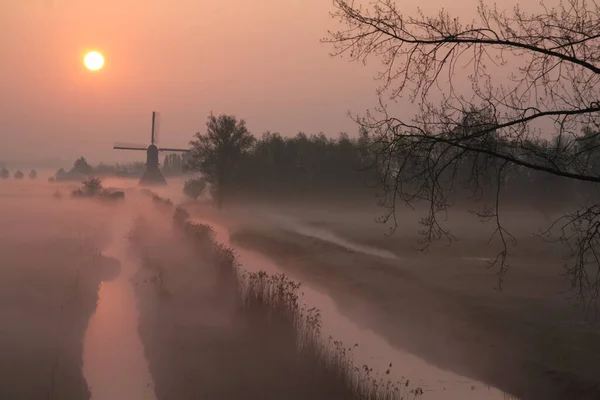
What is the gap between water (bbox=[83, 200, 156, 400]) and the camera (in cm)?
1101

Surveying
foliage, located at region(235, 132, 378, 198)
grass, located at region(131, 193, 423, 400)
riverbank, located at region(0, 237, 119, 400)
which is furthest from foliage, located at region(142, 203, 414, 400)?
foliage, located at region(235, 132, 378, 198)

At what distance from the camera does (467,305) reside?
1717 centimetres

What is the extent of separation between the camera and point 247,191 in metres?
58.9

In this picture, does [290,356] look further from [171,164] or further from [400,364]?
[171,164]

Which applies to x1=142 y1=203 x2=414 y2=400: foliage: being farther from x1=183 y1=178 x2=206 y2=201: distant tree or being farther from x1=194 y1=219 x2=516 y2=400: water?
x1=183 y1=178 x2=206 y2=201: distant tree

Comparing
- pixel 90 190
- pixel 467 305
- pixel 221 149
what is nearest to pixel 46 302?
pixel 467 305

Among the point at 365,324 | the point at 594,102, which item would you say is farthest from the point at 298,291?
the point at 594,102

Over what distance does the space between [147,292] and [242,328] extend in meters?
6.64

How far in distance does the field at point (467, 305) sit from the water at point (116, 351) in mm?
7737

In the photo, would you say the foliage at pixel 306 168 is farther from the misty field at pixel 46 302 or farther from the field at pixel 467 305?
the misty field at pixel 46 302

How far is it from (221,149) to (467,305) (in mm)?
38474

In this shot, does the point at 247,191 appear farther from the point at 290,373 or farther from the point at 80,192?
the point at 290,373

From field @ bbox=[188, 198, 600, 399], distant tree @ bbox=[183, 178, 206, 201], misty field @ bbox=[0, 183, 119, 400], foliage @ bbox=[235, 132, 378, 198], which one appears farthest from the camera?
distant tree @ bbox=[183, 178, 206, 201]

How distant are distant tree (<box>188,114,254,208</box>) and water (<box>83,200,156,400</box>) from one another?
31.4m
